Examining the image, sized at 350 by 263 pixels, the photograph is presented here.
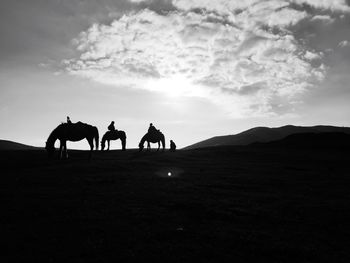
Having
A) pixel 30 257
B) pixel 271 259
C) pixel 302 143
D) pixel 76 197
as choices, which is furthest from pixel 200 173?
pixel 302 143

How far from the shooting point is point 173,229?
11781 mm

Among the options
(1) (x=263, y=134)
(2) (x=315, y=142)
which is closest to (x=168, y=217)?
(2) (x=315, y=142)

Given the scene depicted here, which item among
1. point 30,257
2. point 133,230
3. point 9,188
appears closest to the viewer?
point 30,257

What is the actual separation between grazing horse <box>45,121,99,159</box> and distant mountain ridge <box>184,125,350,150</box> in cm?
11539

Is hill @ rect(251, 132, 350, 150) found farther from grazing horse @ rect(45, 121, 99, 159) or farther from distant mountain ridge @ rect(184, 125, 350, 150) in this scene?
distant mountain ridge @ rect(184, 125, 350, 150)

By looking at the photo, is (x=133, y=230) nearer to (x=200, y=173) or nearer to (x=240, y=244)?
(x=240, y=244)

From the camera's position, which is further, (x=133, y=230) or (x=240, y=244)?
(x=133, y=230)

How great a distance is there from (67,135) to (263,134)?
14000 centimetres

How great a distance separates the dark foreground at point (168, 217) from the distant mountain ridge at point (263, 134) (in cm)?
12658

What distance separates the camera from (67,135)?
3378 cm

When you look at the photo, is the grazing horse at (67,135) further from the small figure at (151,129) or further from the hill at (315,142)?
the hill at (315,142)

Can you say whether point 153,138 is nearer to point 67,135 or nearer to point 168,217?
point 67,135

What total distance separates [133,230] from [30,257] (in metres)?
3.58

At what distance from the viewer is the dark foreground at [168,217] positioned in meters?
9.66
